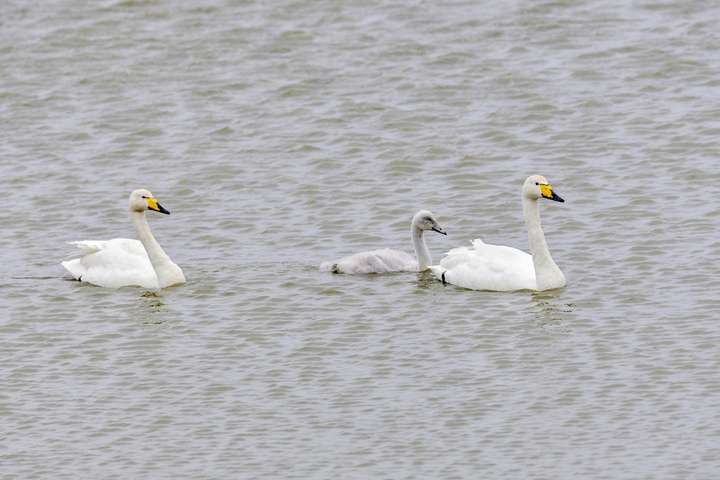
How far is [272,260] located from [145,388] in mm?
3376

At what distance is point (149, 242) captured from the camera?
15.6 metres

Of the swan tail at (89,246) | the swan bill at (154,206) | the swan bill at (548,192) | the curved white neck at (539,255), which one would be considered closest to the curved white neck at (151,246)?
the swan bill at (154,206)

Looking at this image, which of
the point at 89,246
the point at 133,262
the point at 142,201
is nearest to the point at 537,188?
the point at 142,201

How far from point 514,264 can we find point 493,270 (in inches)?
7.3

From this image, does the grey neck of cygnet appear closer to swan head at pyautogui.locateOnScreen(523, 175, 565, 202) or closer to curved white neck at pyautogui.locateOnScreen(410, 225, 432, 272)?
curved white neck at pyautogui.locateOnScreen(410, 225, 432, 272)

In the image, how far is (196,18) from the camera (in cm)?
2408

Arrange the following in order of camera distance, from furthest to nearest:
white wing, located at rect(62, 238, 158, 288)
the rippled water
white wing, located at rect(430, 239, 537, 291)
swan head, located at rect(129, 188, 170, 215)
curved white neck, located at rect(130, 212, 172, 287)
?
1. swan head, located at rect(129, 188, 170, 215)
2. white wing, located at rect(62, 238, 158, 288)
3. curved white neck, located at rect(130, 212, 172, 287)
4. white wing, located at rect(430, 239, 537, 291)
5. the rippled water

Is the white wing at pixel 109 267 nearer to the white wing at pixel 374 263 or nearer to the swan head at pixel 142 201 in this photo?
the swan head at pixel 142 201

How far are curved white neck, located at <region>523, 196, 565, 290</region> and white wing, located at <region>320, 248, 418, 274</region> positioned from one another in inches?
42.8

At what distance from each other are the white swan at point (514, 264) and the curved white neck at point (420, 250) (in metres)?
0.34

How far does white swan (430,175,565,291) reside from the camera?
14.6 m

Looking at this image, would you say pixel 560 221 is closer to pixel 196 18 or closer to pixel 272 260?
pixel 272 260

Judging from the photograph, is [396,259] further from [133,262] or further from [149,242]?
[133,262]

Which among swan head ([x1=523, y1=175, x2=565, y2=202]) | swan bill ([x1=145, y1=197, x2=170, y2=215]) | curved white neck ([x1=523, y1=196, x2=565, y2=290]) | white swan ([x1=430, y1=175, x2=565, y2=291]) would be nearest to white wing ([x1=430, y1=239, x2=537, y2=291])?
white swan ([x1=430, y1=175, x2=565, y2=291])
